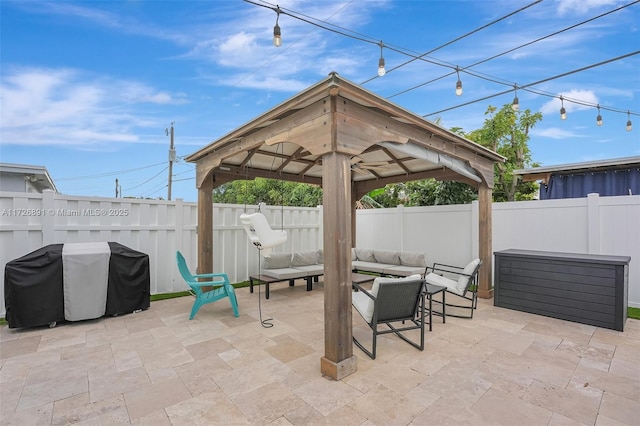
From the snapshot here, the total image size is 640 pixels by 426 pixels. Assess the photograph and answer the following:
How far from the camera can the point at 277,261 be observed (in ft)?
20.9

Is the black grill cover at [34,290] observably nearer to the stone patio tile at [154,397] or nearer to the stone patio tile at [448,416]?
the stone patio tile at [154,397]

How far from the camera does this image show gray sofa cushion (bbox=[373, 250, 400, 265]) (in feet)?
22.7

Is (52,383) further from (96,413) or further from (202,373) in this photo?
(202,373)

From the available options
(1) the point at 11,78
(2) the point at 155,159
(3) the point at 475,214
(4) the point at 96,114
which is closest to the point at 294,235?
(3) the point at 475,214

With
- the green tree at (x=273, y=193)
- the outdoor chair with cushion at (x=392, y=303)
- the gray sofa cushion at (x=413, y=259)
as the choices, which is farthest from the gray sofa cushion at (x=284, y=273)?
the green tree at (x=273, y=193)

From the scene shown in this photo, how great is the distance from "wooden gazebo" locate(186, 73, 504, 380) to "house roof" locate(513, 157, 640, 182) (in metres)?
2.34

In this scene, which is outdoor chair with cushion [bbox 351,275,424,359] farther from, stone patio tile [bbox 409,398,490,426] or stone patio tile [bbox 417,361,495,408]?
stone patio tile [bbox 409,398,490,426]

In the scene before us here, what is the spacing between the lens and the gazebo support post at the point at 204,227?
223 inches

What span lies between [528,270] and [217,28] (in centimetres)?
756

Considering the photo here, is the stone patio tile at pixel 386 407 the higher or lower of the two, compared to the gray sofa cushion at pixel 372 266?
lower

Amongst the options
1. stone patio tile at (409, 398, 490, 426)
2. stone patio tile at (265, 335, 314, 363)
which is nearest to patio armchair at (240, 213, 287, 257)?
stone patio tile at (265, 335, 314, 363)

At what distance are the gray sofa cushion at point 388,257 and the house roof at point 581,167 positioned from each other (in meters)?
3.54

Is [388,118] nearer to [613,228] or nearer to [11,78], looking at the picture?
[613,228]

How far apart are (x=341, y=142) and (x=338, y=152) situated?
0.10 metres
